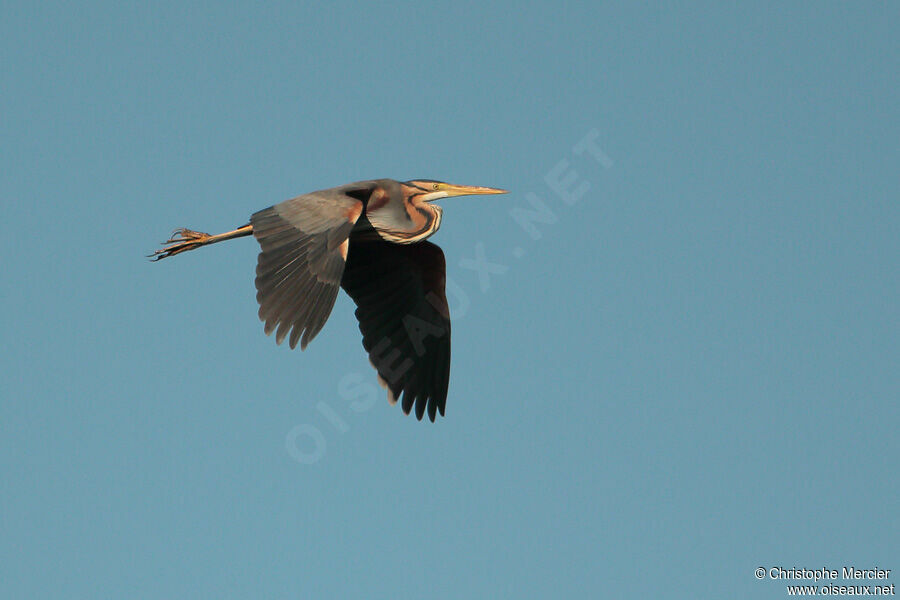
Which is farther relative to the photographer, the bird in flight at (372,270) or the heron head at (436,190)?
the heron head at (436,190)

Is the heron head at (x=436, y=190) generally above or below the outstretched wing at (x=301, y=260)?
above

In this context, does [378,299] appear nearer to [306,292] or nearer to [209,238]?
[209,238]

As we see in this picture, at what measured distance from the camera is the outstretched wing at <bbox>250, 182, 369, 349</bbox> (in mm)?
8312

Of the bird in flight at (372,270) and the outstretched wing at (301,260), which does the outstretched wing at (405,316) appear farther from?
the outstretched wing at (301,260)

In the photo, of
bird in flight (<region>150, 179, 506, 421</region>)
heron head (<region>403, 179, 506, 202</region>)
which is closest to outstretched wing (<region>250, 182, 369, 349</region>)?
bird in flight (<region>150, 179, 506, 421</region>)

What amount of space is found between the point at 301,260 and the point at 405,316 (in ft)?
8.24

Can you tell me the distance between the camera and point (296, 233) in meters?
8.76

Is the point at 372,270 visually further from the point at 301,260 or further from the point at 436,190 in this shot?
the point at 301,260

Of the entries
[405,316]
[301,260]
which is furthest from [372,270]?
[301,260]

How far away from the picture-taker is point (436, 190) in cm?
1047

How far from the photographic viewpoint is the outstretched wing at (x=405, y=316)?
1085 centimetres

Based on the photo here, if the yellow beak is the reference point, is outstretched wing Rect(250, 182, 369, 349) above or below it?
below

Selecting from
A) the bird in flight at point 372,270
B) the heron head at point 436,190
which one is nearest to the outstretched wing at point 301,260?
the bird in flight at point 372,270

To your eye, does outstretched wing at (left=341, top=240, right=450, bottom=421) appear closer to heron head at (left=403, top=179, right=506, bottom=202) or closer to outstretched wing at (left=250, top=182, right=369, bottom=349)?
heron head at (left=403, top=179, right=506, bottom=202)
